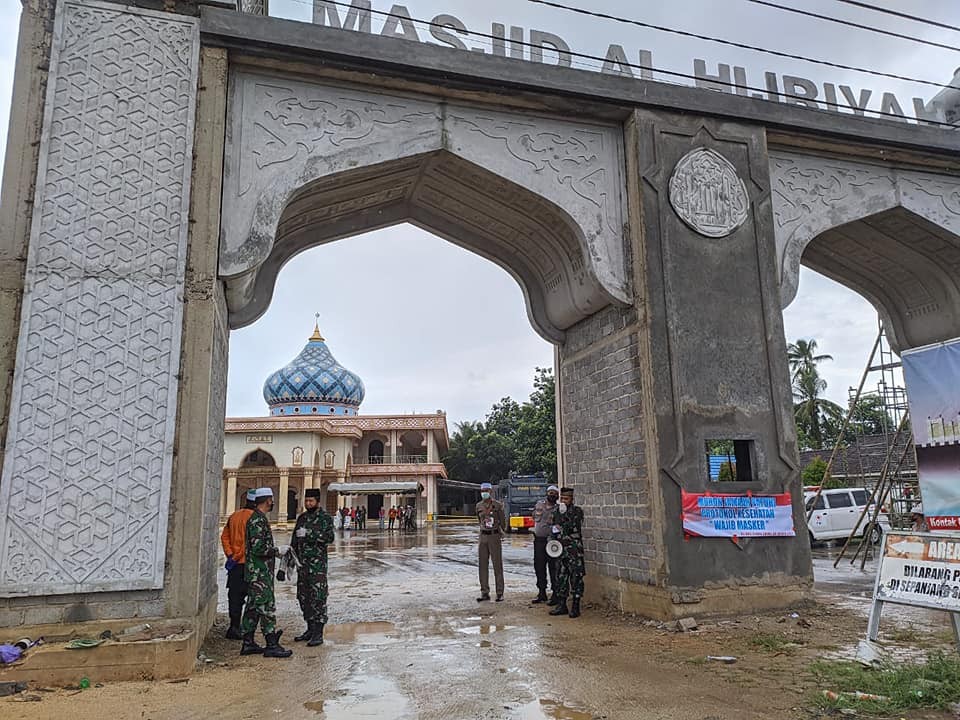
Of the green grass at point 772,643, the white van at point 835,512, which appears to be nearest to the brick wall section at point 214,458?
the green grass at point 772,643

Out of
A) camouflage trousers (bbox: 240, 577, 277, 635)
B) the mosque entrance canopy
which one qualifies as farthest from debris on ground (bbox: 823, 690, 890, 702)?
the mosque entrance canopy

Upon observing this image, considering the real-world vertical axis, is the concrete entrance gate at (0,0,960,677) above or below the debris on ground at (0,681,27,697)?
above

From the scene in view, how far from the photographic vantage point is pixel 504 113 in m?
7.80

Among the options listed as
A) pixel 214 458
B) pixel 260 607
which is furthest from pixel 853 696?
pixel 214 458

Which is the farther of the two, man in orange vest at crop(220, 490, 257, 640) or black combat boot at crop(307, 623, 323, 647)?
man in orange vest at crop(220, 490, 257, 640)

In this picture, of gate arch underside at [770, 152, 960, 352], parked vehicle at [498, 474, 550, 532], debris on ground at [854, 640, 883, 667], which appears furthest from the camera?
parked vehicle at [498, 474, 550, 532]

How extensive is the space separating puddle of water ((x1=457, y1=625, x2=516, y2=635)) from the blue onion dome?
30.7 m

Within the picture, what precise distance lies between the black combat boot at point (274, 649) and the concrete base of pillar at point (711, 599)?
350 cm

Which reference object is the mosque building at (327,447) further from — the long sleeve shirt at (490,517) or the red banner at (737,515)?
the red banner at (737,515)

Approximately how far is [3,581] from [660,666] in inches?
192

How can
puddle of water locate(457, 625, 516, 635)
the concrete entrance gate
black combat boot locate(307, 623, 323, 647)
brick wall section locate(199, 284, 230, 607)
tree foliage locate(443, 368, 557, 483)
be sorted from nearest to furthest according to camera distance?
the concrete entrance gate → black combat boot locate(307, 623, 323, 647) → brick wall section locate(199, 284, 230, 607) → puddle of water locate(457, 625, 516, 635) → tree foliage locate(443, 368, 557, 483)

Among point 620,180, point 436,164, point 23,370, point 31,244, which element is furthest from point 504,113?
point 23,370

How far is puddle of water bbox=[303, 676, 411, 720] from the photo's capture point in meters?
4.16

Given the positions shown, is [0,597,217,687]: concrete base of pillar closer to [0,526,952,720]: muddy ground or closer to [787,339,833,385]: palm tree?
[0,526,952,720]: muddy ground
